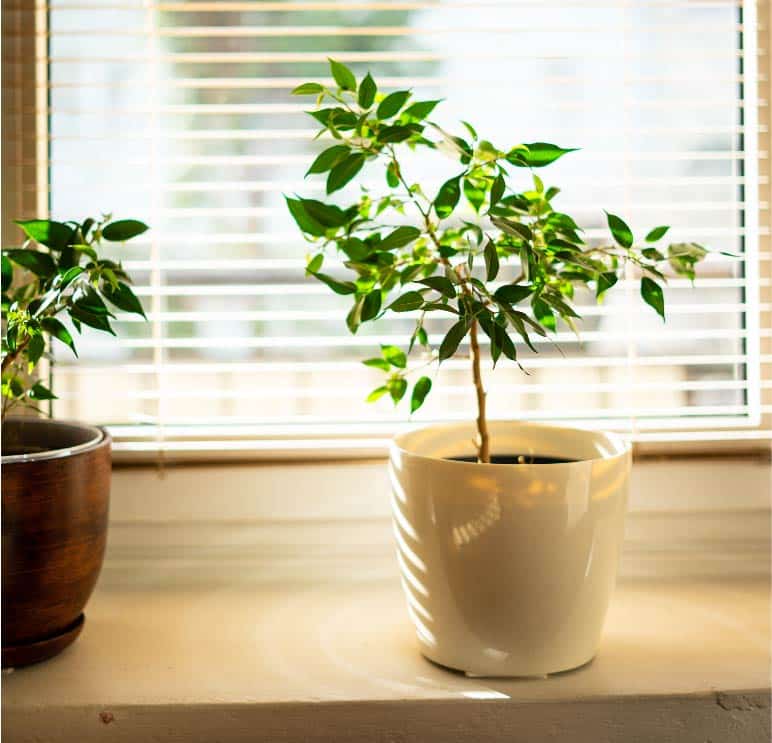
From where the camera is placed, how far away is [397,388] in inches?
35.5

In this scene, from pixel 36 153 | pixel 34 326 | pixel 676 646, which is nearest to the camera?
pixel 34 326

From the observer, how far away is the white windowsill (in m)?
0.80

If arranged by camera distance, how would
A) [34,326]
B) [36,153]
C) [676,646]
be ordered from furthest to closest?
[36,153] < [676,646] < [34,326]

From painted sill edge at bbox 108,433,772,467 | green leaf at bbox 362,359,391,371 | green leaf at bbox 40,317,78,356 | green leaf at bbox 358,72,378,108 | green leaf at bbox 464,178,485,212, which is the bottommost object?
painted sill edge at bbox 108,433,772,467

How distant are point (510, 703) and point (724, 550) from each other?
45cm

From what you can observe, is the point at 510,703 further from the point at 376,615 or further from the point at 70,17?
the point at 70,17

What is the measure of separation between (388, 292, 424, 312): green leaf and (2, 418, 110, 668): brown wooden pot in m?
0.33

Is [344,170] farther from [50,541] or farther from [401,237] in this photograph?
[50,541]

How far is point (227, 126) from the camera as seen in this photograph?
110 centimetres

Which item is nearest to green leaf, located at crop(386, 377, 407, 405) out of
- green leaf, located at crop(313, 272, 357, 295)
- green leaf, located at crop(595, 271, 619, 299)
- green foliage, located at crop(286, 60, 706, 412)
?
green foliage, located at crop(286, 60, 706, 412)

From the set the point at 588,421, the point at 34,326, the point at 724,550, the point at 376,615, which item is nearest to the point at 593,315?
the point at 588,421

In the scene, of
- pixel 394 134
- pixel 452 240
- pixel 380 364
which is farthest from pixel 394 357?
pixel 394 134

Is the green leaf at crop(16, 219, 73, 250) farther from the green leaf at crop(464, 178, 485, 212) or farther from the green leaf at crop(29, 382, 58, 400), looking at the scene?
the green leaf at crop(464, 178, 485, 212)

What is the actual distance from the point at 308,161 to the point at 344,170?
1.01 ft
